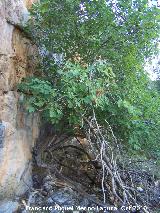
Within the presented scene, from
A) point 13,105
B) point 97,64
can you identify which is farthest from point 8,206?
point 97,64

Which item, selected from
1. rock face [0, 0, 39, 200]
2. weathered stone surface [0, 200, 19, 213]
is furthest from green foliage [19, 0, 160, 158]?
weathered stone surface [0, 200, 19, 213]

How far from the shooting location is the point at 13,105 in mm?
4793

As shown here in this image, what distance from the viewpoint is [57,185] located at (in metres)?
5.20

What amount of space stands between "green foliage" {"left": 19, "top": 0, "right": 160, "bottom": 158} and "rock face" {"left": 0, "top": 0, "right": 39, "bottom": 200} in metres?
0.21

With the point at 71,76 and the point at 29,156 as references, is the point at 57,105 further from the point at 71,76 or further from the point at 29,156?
the point at 29,156

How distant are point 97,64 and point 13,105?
1.42 metres

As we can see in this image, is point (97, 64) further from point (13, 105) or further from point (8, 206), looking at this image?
point (8, 206)

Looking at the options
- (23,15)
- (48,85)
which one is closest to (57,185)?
(48,85)

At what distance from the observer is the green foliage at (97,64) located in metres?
4.38

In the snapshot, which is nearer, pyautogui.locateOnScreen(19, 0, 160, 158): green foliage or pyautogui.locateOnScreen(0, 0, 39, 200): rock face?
pyautogui.locateOnScreen(19, 0, 160, 158): green foliage

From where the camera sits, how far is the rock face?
460 cm

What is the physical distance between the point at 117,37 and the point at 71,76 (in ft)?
3.81

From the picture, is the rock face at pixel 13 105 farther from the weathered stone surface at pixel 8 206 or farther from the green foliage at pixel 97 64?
the green foliage at pixel 97 64

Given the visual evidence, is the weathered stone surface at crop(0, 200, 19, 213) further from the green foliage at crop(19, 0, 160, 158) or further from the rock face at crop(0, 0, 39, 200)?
the green foliage at crop(19, 0, 160, 158)
